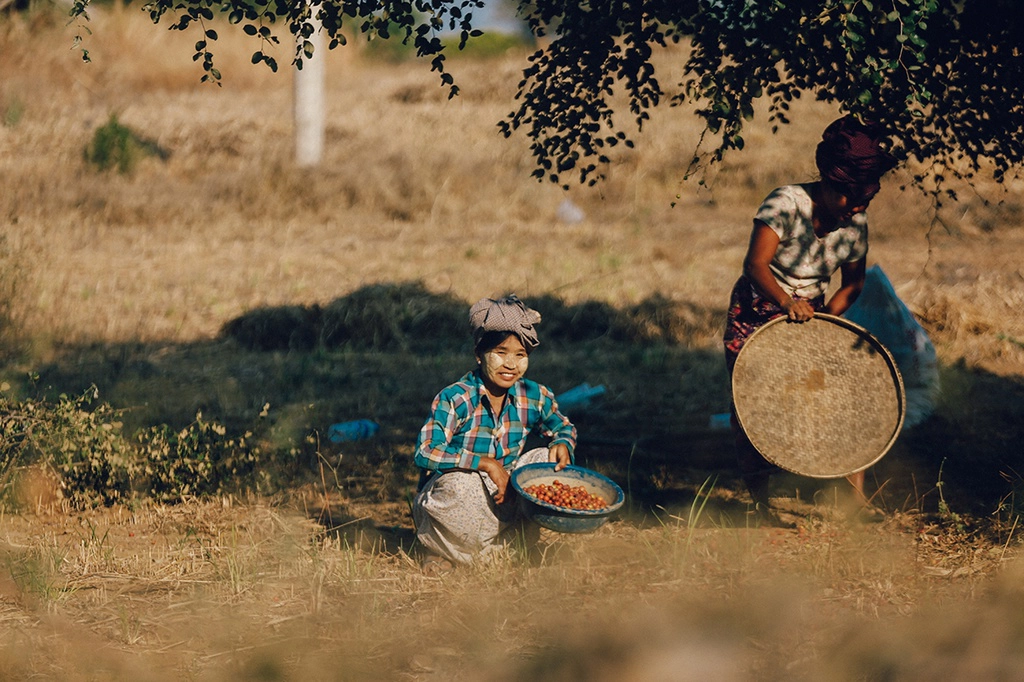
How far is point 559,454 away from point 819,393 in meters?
1.14

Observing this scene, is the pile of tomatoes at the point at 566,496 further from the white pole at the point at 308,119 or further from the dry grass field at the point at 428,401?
the white pole at the point at 308,119

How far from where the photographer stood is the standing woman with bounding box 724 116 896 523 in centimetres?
474

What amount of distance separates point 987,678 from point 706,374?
4.79m

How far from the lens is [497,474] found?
14.5 feet

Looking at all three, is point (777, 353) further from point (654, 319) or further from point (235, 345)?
point (235, 345)

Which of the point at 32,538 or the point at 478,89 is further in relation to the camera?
the point at 478,89

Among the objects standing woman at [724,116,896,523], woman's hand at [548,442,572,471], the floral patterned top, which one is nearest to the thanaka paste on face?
woman's hand at [548,442,572,471]

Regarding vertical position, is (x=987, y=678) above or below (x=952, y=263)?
below

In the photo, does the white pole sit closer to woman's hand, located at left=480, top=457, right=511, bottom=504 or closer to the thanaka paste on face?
the thanaka paste on face

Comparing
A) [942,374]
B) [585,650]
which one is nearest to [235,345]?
[942,374]

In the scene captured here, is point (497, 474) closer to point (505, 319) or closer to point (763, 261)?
point (505, 319)

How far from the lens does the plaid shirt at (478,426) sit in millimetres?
4445

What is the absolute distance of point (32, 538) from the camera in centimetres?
521

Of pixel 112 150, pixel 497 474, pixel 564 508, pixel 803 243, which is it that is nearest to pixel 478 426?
pixel 497 474
